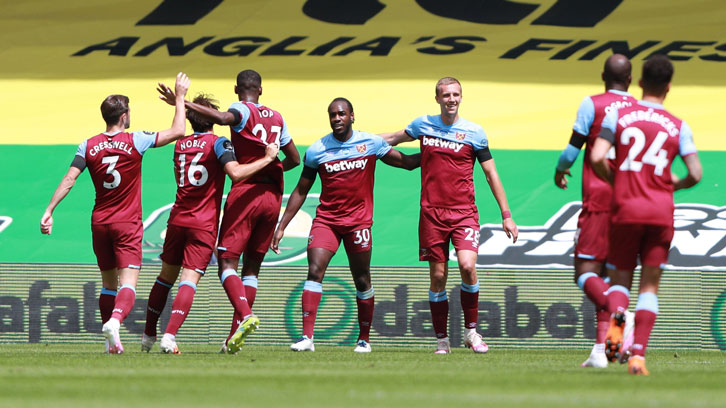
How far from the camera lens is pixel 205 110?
336 inches

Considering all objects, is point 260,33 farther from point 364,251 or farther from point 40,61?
point 364,251

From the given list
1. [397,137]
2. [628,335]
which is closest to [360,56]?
[397,137]

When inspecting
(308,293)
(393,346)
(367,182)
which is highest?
(367,182)

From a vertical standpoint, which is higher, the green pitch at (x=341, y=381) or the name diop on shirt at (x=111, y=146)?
the name diop on shirt at (x=111, y=146)

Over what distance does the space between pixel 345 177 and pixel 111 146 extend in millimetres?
1947

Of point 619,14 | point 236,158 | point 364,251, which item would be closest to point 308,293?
point 364,251

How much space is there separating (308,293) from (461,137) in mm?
1862

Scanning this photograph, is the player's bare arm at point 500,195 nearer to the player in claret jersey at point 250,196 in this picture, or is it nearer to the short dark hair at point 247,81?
the player in claret jersey at point 250,196

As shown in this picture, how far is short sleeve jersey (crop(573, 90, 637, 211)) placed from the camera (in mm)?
7113

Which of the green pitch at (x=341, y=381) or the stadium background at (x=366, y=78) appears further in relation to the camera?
the stadium background at (x=366, y=78)

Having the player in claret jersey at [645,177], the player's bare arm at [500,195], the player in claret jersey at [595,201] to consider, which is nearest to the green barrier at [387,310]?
the player's bare arm at [500,195]

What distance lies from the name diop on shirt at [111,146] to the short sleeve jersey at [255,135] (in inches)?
33.4

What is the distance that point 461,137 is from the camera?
959 cm

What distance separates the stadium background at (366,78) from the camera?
15.4 meters
